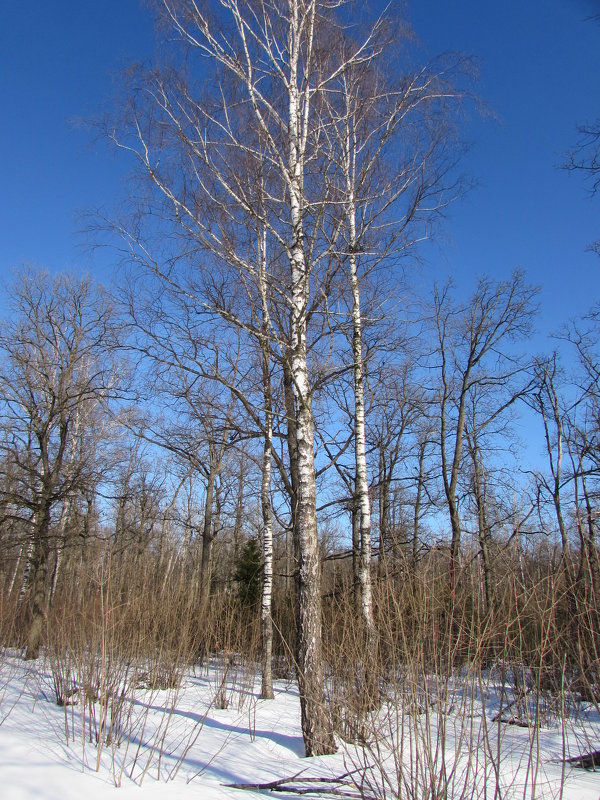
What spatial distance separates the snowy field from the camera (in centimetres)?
264

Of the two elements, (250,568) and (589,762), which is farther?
(250,568)

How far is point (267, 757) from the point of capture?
4.93m

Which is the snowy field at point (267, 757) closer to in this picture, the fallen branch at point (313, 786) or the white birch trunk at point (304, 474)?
the fallen branch at point (313, 786)

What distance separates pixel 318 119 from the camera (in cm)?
612

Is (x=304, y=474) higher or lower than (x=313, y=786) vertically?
higher

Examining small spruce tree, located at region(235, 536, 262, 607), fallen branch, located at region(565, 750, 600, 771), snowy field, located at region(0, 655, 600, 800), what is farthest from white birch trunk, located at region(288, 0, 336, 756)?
small spruce tree, located at region(235, 536, 262, 607)

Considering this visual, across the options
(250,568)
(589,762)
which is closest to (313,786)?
(589,762)

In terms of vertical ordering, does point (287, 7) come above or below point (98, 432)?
above

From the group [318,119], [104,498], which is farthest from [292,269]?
[104,498]

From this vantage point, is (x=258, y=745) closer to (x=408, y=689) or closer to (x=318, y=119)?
(x=408, y=689)

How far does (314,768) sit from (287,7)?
7979mm

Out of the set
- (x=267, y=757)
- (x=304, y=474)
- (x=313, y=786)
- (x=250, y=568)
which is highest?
(x=304, y=474)

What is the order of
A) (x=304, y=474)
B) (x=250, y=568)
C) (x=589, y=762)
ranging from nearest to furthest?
(x=589, y=762) → (x=304, y=474) → (x=250, y=568)

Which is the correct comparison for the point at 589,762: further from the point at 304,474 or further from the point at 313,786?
the point at 304,474
